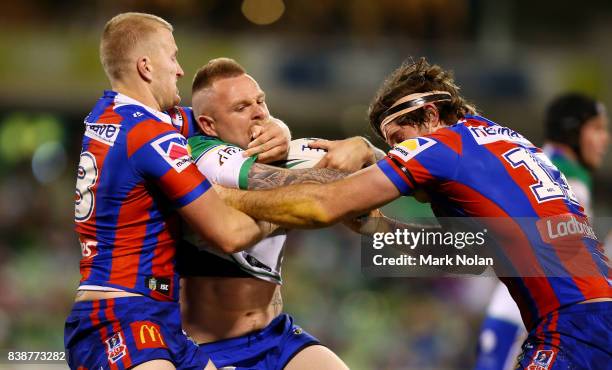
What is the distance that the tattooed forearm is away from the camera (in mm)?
4035

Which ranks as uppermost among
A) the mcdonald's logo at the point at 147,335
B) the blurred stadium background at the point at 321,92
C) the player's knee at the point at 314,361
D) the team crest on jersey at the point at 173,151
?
the team crest on jersey at the point at 173,151

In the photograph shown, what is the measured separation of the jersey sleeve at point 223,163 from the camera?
4.08 metres

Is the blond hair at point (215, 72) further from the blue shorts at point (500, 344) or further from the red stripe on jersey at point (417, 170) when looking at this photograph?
the blue shorts at point (500, 344)

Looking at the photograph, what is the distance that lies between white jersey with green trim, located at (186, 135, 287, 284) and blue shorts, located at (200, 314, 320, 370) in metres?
0.28

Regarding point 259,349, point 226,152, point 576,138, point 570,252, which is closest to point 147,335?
point 259,349

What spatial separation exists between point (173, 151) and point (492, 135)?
1375mm

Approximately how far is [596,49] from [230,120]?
73.2 feet

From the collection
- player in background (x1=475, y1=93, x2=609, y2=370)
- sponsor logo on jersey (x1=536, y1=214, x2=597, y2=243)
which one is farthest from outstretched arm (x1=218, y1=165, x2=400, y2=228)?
player in background (x1=475, y1=93, x2=609, y2=370)

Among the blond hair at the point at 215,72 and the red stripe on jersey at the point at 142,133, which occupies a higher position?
the blond hair at the point at 215,72

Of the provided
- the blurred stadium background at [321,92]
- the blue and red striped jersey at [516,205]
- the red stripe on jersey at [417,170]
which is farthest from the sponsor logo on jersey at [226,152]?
the blurred stadium background at [321,92]

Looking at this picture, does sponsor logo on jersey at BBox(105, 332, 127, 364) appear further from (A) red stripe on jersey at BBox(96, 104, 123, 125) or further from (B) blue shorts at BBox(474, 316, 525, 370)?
(B) blue shorts at BBox(474, 316, 525, 370)

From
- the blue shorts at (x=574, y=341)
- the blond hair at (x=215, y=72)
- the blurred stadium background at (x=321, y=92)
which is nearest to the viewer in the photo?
the blue shorts at (x=574, y=341)

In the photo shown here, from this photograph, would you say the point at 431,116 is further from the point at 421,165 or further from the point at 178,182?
the point at 178,182

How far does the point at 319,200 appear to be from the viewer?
375 cm
